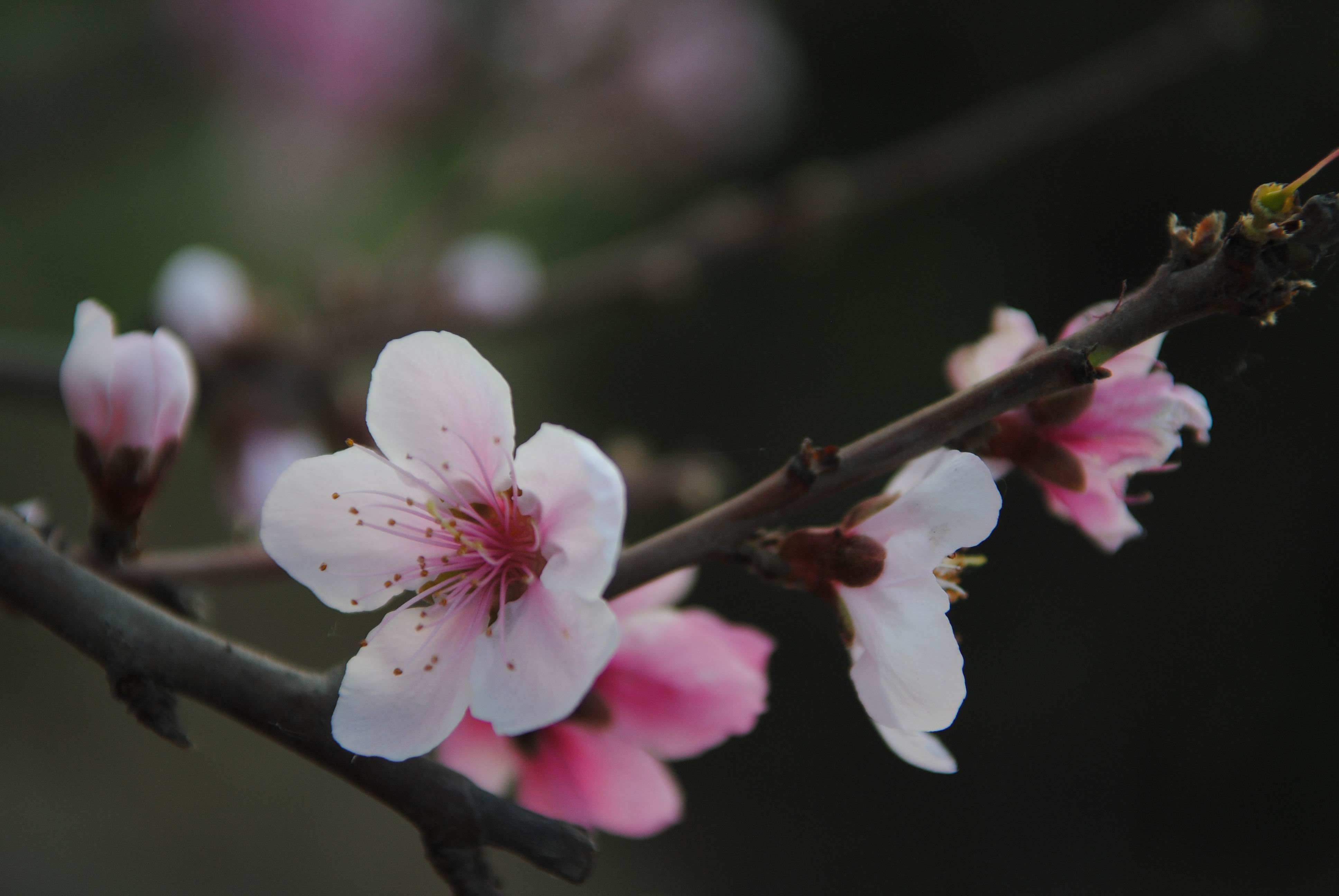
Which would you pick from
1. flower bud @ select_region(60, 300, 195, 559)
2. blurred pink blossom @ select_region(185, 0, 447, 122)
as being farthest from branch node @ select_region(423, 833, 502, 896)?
blurred pink blossom @ select_region(185, 0, 447, 122)

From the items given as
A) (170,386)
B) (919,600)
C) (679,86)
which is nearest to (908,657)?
(919,600)

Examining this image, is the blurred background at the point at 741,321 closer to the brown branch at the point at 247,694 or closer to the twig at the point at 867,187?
the twig at the point at 867,187

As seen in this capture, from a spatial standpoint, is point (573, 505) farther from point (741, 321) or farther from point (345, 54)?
point (345, 54)

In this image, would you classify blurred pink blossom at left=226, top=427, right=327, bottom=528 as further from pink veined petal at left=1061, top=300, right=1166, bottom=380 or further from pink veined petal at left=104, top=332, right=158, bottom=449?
pink veined petal at left=1061, top=300, right=1166, bottom=380

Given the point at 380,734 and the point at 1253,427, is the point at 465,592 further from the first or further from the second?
the point at 1253,427

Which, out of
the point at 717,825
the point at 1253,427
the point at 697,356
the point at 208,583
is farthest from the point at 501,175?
the point at 717,825

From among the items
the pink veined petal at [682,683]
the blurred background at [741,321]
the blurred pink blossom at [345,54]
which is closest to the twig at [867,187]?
the blurred background at [741,321]
